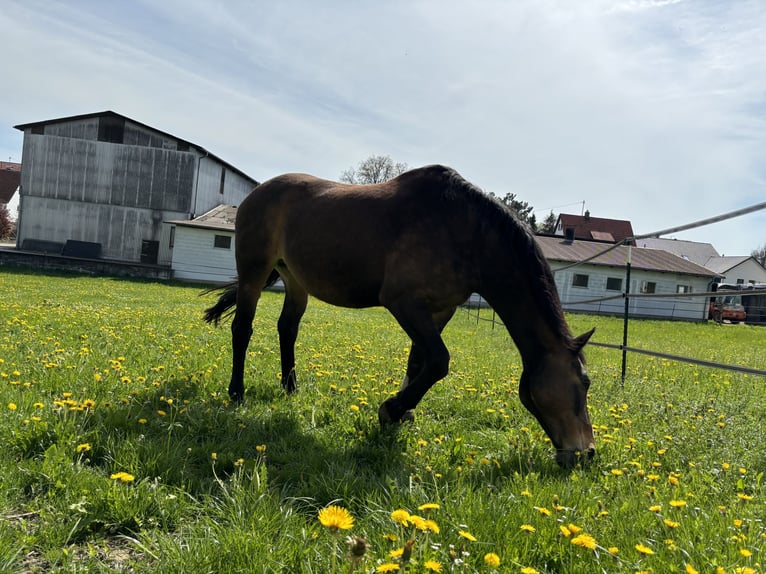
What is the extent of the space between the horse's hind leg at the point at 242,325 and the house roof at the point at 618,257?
29780 mm

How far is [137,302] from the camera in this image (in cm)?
1417

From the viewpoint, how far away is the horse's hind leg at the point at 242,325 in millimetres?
4866

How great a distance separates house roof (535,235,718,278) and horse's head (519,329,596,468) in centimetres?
3059

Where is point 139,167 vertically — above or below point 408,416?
above

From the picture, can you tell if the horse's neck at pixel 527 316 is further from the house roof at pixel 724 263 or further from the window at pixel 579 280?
the house roof at pixel 724 263

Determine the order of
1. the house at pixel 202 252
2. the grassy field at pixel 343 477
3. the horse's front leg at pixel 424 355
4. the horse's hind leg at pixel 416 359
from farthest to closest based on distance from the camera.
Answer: the house at pixel 202 252, the horse's hind leg at pixel 416 359, the horse's front leg at pixel 424 355, the grassy field at pixel 343 477

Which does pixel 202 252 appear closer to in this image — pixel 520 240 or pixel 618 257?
pixel 618 257

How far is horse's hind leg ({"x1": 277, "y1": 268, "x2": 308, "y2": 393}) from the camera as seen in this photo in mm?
5406

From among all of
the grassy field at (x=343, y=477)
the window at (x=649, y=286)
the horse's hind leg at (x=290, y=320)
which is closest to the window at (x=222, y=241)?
the grassy field at (x=343, y=477)

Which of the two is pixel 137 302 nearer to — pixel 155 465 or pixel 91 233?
pixel 155 465

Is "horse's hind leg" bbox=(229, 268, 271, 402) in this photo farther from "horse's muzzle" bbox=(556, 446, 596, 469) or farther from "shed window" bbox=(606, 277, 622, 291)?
"shed window" bbox=(606, 277, 622, 291)

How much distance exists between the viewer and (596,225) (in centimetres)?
6550

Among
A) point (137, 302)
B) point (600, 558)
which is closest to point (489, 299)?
point (600, 558)

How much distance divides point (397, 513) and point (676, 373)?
291 inches
